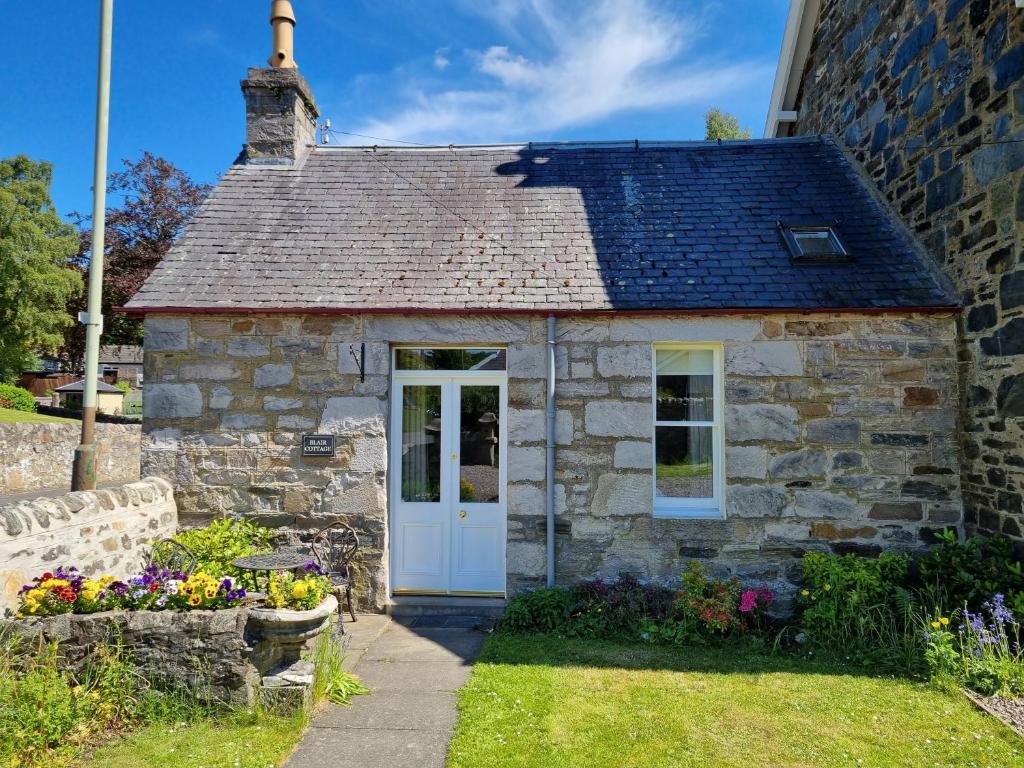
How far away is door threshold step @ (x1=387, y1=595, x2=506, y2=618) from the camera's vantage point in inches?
251

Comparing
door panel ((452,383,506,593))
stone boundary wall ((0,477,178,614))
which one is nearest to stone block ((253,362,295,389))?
stone boundary wall ((0,477,178,614))

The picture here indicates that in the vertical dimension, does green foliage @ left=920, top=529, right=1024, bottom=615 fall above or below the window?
below

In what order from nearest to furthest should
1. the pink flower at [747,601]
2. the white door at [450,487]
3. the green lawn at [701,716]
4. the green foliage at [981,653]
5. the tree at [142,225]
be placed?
the green lawn at [701,716] → the green foliage at [981,653] → the pink flower at [747,601] → the white door at [450,487] → the tree at [142,225]

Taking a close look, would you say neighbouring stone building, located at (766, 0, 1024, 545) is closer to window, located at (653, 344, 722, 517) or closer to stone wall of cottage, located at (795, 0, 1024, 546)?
stone wall of cottage, located at (795, 0, 1024, 546)

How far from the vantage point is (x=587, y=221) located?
7.58 meters

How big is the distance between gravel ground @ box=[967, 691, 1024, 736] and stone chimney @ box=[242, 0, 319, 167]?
30.3 ft

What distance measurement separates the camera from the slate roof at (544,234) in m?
6.44

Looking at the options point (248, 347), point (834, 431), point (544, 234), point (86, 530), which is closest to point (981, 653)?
point (834, 431)

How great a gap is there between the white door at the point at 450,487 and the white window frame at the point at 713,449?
1.57 meters

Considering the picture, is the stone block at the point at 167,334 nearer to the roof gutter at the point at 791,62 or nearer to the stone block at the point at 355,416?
the stone block at the point at 355,416

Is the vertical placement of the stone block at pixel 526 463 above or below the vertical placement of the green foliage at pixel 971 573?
above

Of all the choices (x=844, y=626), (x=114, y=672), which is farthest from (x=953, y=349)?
(x=114, y=672)

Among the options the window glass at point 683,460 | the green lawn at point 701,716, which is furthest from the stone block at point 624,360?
the green lawn at point 701,716

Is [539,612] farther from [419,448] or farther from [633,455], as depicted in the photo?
[419,448]
